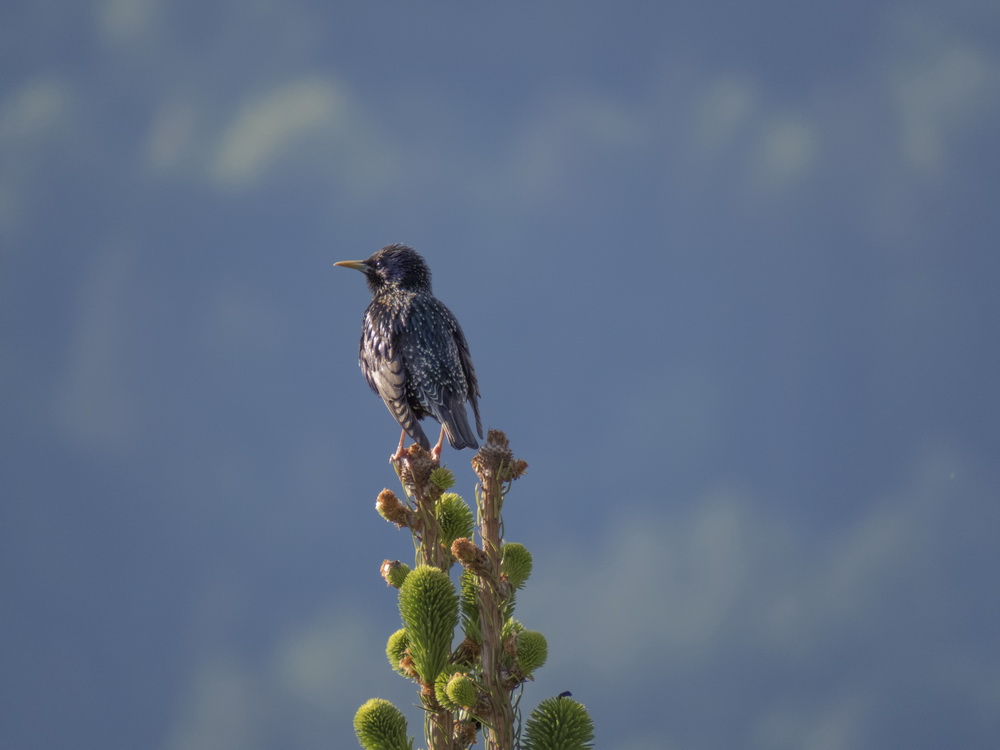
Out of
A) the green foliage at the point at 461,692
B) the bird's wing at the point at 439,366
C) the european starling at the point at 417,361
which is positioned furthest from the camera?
the european starling at the point at 417,361

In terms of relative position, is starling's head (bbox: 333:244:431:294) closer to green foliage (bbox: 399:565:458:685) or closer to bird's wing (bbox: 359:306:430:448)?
bird's wing (bbox: 359:306:430:448)

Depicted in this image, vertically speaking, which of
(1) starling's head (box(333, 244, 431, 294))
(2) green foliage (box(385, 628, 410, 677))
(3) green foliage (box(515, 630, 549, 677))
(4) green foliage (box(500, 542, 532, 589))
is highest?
(1) starling's head (box(333, 244, 431, 294))

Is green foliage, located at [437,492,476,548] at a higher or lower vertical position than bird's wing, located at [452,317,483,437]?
lower

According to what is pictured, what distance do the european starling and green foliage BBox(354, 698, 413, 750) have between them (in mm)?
2732

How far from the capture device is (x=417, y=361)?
7770mm

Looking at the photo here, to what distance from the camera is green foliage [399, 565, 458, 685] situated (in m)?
4.49

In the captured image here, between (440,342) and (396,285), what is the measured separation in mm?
1043

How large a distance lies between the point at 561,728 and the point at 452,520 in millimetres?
1192

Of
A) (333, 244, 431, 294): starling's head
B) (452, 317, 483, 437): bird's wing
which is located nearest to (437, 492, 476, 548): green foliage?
(452, 317, 483, 437): bird's wing

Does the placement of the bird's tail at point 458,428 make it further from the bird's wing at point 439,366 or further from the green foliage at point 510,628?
the green foliage at point 510,628

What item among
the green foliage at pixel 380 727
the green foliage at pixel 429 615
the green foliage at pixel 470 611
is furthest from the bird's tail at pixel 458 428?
the green foliage at pixel 380 727

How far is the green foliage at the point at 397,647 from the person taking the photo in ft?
16.0

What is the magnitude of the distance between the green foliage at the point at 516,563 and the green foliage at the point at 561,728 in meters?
0.63

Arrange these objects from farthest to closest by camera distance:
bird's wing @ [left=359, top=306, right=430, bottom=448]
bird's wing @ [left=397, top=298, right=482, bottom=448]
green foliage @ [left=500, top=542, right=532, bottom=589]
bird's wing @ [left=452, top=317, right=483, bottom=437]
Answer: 1. bird's wing @ [left=452, top=317, right=483, bottom=437]
2. bird's wing @ [left=359, top=306, right=430, bottom=448]
3. bird's wing @ [left=397, top=298, right=482, bottom=448]
4. green foliage @ [left=500, top=542, right=532, bottom=589]
